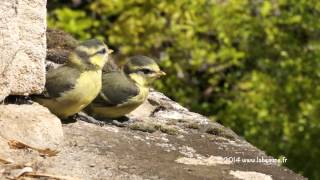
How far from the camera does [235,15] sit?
8508mm

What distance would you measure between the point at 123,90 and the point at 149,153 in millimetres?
630

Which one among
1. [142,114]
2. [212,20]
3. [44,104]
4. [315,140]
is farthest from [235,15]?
[44,104]

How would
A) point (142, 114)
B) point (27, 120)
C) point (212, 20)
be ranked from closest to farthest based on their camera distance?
point (27, 120) → point (142, 114) → point (212, 20)

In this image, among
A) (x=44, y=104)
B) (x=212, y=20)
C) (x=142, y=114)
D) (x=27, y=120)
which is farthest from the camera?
(x=212, y=20)

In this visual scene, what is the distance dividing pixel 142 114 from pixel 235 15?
150 inches

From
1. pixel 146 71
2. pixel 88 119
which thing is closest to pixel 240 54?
pixel 146 71

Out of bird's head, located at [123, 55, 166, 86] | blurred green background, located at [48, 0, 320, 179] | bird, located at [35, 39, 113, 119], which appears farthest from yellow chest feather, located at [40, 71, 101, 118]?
blurred green background, located at [48, 0, 320, 179]

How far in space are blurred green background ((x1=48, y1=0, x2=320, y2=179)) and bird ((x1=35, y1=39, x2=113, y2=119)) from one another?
390cm

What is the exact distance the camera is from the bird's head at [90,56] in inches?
169

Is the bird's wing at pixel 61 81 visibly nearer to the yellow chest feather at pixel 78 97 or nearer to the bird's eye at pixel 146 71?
the yellow chest feather at pixel 78 97

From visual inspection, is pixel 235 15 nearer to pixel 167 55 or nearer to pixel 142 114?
pixel 167 55

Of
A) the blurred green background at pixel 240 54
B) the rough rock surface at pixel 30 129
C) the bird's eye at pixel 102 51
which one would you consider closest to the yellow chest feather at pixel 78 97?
the bird's eye at pixel 102 51

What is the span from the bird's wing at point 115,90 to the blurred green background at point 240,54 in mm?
3500

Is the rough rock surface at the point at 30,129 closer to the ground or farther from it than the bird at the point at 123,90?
closer to the ground
